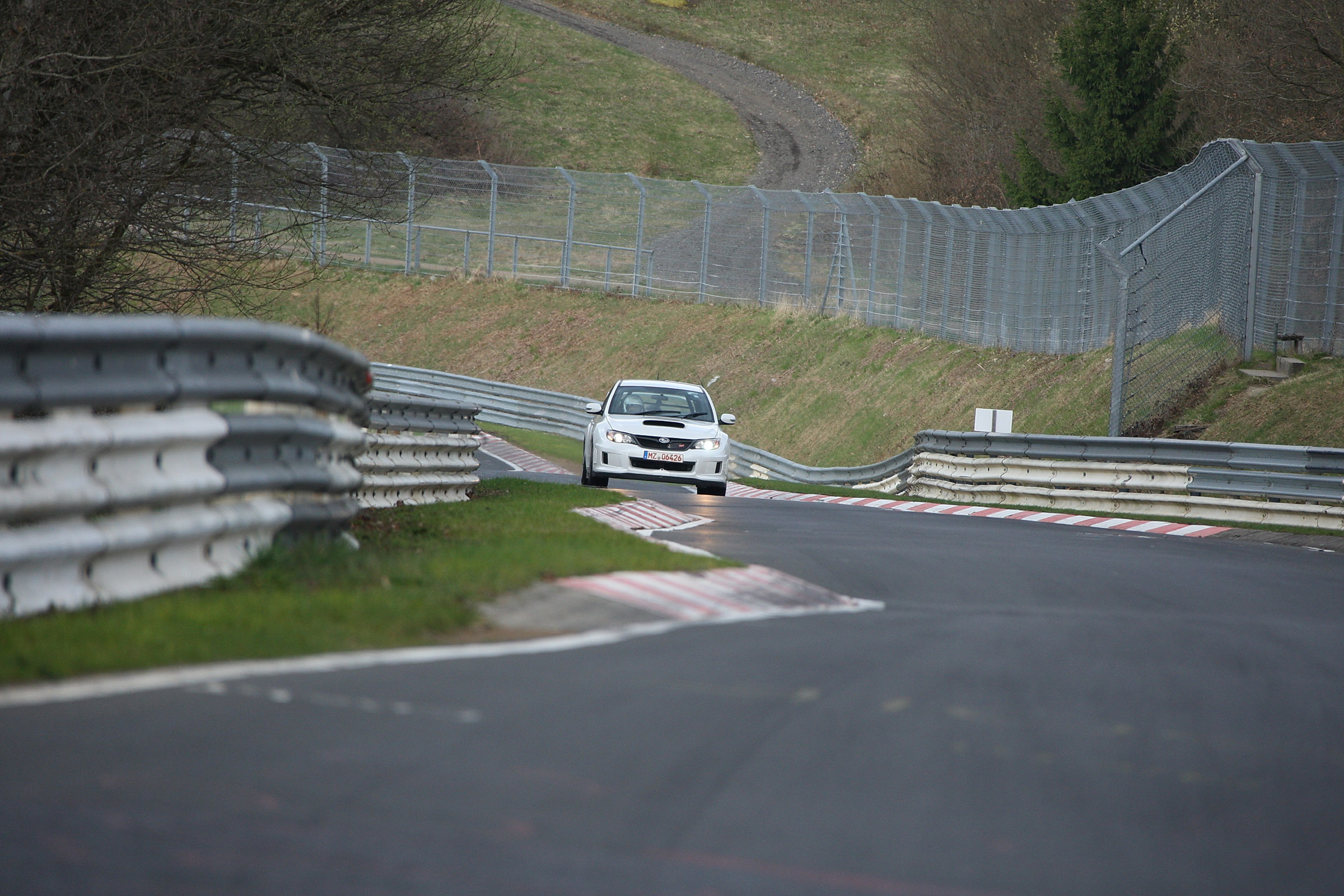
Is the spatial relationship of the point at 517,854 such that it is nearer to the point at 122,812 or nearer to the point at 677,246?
the point at 122,812

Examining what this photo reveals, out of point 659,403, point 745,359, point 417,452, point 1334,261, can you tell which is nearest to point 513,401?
point 745,359

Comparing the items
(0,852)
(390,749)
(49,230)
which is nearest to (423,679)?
(390,749)

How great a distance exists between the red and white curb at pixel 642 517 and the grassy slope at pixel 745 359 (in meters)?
12.6

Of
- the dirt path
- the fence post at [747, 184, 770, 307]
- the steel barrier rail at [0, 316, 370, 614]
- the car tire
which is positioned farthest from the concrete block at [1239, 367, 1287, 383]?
the dirt path

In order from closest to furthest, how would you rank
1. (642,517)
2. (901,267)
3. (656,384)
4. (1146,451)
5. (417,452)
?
(417,452), (642,517), (1146,451), (656,384), (901,267)

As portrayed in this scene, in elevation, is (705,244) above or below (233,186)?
above

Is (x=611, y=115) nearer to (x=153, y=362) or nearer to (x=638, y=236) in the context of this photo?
(x=638, y=236)

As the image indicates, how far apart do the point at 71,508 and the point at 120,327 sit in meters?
0.82

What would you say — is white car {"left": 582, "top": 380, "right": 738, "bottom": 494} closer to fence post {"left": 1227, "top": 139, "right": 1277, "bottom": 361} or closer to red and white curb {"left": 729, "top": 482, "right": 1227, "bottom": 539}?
red and white curb {"left": 729, "top": 482, "right": 1227, "bottom": 539}

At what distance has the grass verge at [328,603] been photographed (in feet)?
18.1

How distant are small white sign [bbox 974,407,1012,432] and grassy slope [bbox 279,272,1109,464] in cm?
317

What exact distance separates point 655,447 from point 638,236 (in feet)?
86.6

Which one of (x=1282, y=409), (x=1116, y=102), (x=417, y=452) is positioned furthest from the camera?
(x=1116, y=102)

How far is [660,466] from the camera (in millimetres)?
20266
